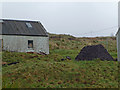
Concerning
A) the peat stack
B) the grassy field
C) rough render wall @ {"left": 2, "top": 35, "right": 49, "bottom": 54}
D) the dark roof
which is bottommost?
the grassy field

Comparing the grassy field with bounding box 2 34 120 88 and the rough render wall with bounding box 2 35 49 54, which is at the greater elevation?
the rough render wall with bounding box 2 35 49 54

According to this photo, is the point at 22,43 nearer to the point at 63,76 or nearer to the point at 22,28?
the point at 22,28

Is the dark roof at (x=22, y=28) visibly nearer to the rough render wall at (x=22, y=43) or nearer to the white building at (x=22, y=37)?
the white building at (x=22, y=37)

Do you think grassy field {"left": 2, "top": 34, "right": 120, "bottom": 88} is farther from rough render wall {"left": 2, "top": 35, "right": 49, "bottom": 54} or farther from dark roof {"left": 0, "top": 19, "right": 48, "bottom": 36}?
dark roof {"left": 0, "top": 19, "right": 48, "bottom": 36}

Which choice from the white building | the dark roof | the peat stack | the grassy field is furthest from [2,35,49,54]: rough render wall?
the grassy field

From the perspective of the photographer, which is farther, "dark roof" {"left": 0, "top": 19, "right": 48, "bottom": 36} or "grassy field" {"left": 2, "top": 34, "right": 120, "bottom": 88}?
"dark roof" {"left": 0, "top": 19, "right": 48, "bottom": 36}

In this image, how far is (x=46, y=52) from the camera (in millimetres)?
30047

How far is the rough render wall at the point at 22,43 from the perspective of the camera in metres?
27.8

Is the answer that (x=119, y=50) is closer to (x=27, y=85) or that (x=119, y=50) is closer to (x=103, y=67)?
(x=103, y=67)

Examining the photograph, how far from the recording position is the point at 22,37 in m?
29.1

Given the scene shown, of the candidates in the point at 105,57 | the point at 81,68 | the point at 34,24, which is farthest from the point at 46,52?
the point at 81,68

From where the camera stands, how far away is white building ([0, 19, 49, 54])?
2792cm

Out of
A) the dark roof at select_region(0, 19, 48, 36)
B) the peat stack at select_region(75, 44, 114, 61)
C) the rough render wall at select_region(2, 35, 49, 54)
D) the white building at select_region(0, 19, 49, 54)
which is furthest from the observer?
the dark roof at select_region(0, 19, 48, 36)

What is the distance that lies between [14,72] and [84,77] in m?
5.26
